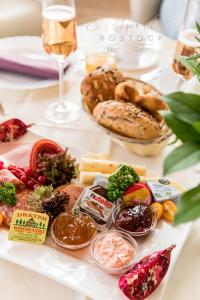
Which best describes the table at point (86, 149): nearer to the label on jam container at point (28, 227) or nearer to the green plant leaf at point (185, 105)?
the label on jam container at point (28, 227)

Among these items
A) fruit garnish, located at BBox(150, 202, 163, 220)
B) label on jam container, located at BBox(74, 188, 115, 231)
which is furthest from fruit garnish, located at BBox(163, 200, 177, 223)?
label on jam container, located at BBox(74, 188, 115, 231)

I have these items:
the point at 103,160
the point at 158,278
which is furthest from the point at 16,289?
the point at 103,160

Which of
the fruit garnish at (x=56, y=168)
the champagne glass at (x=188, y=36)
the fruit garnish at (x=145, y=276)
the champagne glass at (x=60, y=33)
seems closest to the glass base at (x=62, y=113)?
the champagne glass at (x=60, y=33)

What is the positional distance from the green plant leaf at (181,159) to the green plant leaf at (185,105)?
48 millimetres

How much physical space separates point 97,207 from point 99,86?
0.45m

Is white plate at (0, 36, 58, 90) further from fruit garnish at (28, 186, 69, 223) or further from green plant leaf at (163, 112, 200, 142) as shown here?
green plant leaf at (163, 112, 200, 142)

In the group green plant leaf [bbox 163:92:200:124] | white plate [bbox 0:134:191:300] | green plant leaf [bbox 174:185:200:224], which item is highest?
green plant leaf [bbox 163:92:200:124]

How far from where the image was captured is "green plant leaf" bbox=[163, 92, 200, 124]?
2.07ft

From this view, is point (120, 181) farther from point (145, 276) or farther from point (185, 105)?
point (185, 105)

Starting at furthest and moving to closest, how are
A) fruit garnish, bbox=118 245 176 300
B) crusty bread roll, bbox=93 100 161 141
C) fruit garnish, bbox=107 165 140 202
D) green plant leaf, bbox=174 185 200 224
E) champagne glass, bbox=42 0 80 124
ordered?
champagne glass, bbox=42 0 80 124, crusty bread roll, bbox=93 100 161 141, fruit garnish, bbox=107 165 140 202, fruit garnish, bbox=118 245 176 300, green plant leaf, bbox=174 185 200 224

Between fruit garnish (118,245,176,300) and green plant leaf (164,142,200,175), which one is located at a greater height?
green plant leaf (164,142,200,175)

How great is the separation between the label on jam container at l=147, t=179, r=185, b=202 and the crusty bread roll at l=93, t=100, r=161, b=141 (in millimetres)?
143

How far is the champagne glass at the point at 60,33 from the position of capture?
1401 millimetres

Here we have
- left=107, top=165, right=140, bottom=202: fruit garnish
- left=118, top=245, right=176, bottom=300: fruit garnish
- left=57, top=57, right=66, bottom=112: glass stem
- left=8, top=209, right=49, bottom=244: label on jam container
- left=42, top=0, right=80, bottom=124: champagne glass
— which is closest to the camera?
left=118, top=245, right=176, bottom=300: fruit garnish
